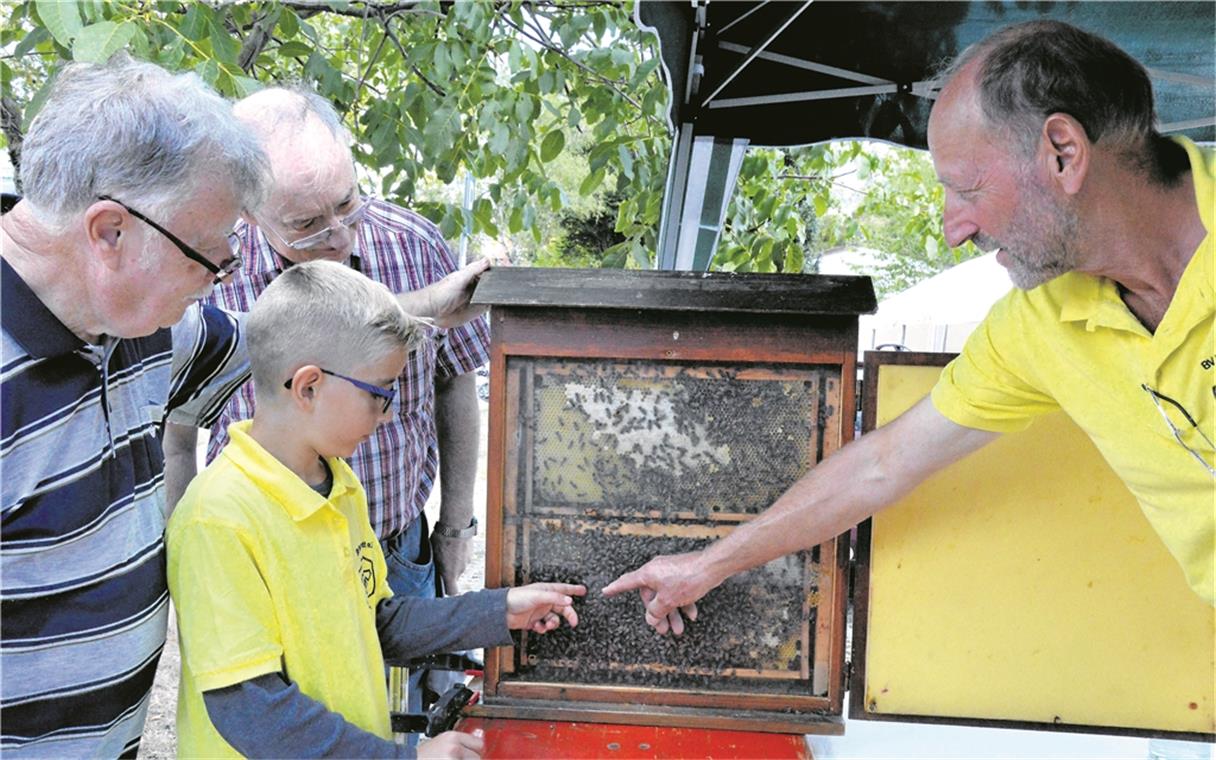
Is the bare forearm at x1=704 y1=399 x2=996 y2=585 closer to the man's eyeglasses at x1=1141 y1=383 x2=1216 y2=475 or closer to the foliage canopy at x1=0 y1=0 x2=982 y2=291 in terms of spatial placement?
the man's eyeglasses at x1=1141 y1=383 x2=1216 y2=475

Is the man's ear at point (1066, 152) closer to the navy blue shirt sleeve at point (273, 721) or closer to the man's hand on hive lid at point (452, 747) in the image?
the man's hand on hive lid at point (452, 747)

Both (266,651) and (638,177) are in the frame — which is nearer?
(266,651)

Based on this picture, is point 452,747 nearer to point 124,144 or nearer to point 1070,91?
point 124,144

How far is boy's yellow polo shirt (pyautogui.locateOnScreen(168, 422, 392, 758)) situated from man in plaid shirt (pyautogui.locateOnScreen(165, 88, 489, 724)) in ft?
2.45

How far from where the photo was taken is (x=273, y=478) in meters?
1.81

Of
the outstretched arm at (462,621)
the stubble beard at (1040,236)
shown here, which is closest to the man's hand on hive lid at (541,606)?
the outstretched arm at (462,621)

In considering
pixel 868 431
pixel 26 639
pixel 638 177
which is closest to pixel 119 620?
pixel 26 639

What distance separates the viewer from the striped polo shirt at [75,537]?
1486mm

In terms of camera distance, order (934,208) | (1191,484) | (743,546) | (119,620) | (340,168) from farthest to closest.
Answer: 1. (934,208)
2. (340,168)
3. (743,546)
4. (1191,484)
5. (119,620)

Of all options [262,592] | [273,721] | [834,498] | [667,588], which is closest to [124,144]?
[262,592]

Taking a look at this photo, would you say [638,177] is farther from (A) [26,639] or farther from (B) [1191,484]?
(A) [26,639]

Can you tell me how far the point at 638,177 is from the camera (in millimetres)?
4969

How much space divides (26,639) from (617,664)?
1262 millimetres

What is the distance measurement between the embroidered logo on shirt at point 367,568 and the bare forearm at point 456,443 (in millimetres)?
1299
